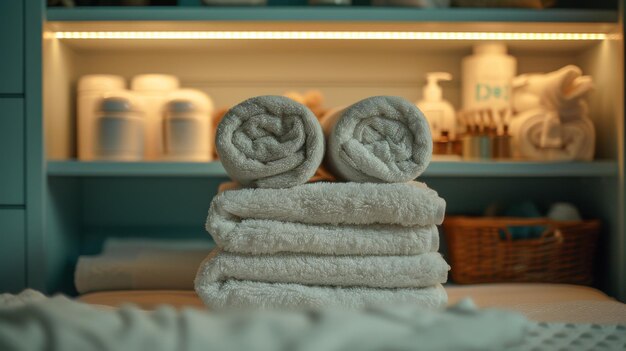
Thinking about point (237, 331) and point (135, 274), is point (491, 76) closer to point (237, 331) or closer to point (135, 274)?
point (135, 274)

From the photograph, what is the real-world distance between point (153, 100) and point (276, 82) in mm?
276

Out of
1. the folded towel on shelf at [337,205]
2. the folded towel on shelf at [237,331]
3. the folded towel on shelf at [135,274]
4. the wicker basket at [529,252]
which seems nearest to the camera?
the folded towel on shelf at [237,331]

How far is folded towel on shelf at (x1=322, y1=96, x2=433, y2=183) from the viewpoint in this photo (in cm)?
69

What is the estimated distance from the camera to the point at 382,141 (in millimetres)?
698

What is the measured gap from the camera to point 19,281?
3.64ft

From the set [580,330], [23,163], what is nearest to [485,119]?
[580,330]

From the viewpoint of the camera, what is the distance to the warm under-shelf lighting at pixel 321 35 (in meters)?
1.17

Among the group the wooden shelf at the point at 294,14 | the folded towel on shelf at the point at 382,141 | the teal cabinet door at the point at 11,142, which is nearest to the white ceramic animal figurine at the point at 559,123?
the wooden shelf at the point at 294,14

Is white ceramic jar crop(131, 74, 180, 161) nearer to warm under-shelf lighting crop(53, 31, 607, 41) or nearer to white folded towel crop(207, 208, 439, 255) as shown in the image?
warm under-shelf lighting crop(53, 31, 607, 41)

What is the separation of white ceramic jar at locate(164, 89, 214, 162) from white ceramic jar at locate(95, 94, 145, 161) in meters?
0.06

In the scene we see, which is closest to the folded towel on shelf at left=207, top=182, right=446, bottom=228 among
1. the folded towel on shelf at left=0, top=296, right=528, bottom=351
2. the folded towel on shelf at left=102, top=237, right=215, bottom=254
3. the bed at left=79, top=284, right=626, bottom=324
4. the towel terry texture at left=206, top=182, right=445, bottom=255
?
the towel terry texture at left=206, top=182, right=445, bottom=255

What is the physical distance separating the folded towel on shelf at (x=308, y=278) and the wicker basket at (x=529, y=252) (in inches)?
19.6

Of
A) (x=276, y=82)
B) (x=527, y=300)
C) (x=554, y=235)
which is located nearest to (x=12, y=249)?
(x=276, y=82)

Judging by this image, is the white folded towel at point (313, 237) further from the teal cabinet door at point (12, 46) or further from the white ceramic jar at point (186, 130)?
the teal cabinet door at point (12, 46)
